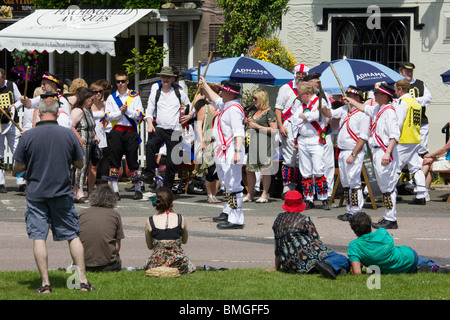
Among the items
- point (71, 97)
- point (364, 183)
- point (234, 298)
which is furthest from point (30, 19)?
point (234, 298)

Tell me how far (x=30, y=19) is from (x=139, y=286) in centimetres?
1518

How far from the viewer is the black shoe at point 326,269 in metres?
9.48

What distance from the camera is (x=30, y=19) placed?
23156 millimetres

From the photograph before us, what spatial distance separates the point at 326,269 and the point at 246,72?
320 inches

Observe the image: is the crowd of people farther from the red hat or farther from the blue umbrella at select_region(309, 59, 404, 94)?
the blue umbrella at select_region(309, 59, 404, 94)

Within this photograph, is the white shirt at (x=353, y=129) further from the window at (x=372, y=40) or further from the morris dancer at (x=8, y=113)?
the window at (x=372, y=40)

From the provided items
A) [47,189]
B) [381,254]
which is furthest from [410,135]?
[47,189]

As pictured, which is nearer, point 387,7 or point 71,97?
point 71,97

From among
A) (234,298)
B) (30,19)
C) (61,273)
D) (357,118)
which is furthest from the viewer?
(30,19)

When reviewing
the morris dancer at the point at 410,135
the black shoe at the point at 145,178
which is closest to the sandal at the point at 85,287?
the morris dancer at the point at 410,135

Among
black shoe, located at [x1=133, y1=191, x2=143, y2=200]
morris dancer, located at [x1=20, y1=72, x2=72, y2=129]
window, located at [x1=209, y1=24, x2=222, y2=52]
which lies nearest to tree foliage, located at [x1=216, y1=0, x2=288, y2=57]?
window, located at [x1=209, y1=24, x2=222, y2=52]

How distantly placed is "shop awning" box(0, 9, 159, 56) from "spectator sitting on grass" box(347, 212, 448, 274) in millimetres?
12144

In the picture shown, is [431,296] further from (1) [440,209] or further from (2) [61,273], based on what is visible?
(1) [440,209]

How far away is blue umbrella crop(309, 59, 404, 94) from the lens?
16688 millimetres
